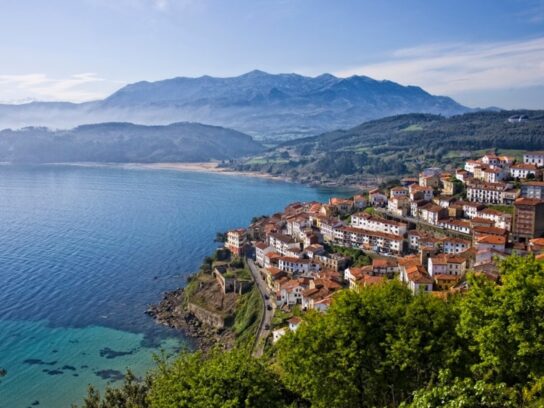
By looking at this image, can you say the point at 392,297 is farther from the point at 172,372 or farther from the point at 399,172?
the point at 399,172

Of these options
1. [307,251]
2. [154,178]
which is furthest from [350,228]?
[154,178]

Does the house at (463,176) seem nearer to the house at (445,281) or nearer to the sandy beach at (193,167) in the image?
the house at (445,281)

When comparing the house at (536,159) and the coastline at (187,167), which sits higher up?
the house at (536,159)

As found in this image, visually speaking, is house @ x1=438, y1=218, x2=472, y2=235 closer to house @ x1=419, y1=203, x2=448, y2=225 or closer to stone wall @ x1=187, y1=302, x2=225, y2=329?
house @ x1=419, y1=203, x2=448, y2=225

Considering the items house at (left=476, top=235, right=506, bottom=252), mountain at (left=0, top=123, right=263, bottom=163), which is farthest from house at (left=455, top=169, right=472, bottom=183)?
mountain at (left=0, top=123, right=263, bottom=163)

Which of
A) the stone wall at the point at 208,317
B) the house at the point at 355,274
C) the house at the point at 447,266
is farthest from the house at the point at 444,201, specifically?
the stone wall at the point at 208,317

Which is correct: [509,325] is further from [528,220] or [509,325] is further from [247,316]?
[528,220]
